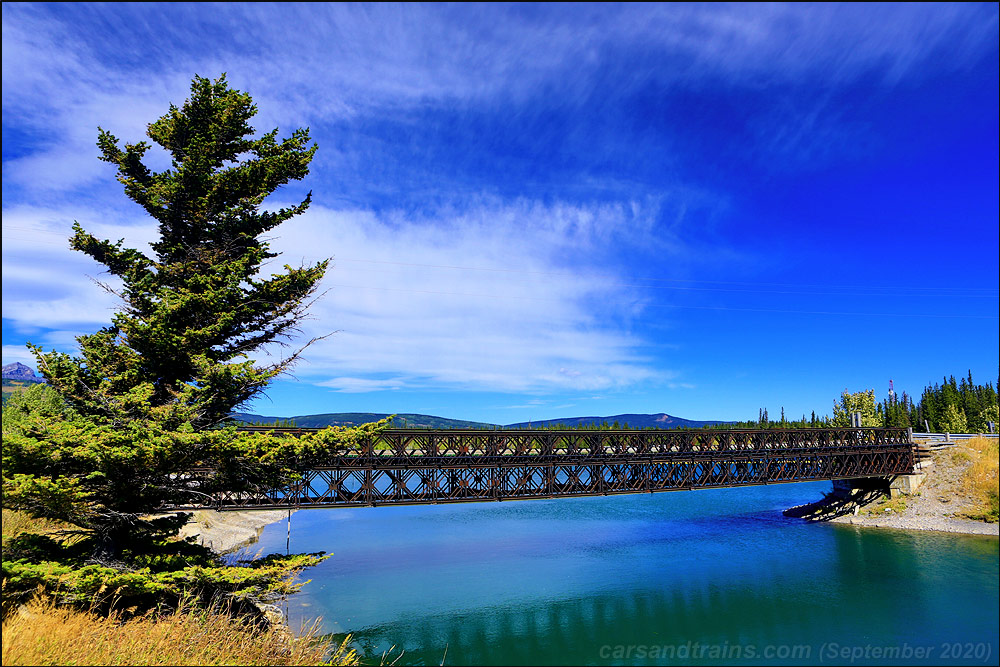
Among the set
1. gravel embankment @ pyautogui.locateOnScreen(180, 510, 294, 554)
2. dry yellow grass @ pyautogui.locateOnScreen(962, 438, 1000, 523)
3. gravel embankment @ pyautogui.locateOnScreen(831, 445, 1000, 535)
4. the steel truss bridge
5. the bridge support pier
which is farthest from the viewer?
the bridge support pier

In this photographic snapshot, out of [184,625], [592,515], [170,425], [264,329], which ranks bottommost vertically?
[592,515]

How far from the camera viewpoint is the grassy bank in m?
8.68

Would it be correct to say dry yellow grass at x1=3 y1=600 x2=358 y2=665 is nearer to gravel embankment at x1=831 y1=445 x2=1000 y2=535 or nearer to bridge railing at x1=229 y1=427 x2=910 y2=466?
bridge railing at x1=229 y1=427 x2=910 y2=466

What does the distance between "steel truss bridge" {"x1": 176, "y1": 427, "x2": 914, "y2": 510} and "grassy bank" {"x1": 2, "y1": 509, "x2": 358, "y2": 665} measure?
379 inches

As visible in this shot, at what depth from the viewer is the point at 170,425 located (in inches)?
496

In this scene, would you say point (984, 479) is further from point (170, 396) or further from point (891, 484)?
point (170, 396)

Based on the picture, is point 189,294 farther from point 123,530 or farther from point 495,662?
point 495,662

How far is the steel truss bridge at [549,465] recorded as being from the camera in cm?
2622

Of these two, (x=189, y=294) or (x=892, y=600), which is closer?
(x=189, y=294)

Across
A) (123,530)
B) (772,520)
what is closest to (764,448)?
(772,520)

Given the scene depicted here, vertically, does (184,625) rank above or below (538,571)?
above

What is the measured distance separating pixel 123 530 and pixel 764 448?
41641mm

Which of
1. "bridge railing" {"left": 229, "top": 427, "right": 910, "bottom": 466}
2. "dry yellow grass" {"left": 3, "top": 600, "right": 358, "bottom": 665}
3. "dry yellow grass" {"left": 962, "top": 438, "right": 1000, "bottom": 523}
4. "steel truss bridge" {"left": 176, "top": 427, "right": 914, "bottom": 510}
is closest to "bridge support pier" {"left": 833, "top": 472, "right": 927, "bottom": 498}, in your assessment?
"steel truss bridge" {"left": 176, "top": 427, "right": 914, "bottom": 510}

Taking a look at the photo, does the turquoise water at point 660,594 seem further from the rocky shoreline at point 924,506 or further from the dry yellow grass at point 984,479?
the dry yellow grass at point 984,479
